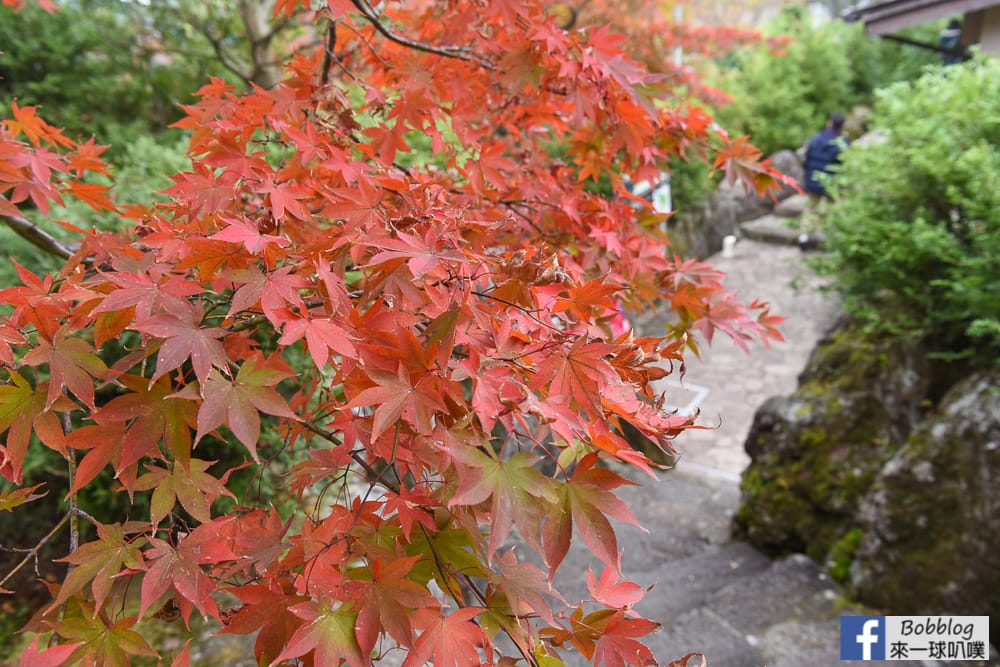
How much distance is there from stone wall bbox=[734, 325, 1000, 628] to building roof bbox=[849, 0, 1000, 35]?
347 centimetres

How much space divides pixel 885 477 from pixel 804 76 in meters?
11.8

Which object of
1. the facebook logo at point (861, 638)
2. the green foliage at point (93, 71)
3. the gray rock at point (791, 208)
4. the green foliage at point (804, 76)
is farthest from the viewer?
the green foliage at point (804, 76)

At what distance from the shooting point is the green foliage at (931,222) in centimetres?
353

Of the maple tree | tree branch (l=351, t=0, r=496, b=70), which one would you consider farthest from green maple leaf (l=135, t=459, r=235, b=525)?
tree branch (l=351, t=0, r=496, b=70)

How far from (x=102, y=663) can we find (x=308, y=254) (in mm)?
778

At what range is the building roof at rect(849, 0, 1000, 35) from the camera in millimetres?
5672

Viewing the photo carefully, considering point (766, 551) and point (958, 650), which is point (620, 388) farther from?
point (766, 551)

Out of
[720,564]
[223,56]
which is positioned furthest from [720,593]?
[223,56]

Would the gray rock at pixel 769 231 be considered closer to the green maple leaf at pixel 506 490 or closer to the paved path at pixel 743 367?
the paved path at pixel 743 367

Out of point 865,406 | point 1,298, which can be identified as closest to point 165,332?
point 1,298

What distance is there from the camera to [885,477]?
343 cm

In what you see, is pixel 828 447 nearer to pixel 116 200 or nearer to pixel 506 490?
pixel 506 490

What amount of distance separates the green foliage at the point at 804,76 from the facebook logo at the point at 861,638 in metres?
10.5

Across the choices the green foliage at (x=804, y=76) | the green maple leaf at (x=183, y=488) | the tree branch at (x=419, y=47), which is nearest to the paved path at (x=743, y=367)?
the tree branch at (x=419, y=47)
